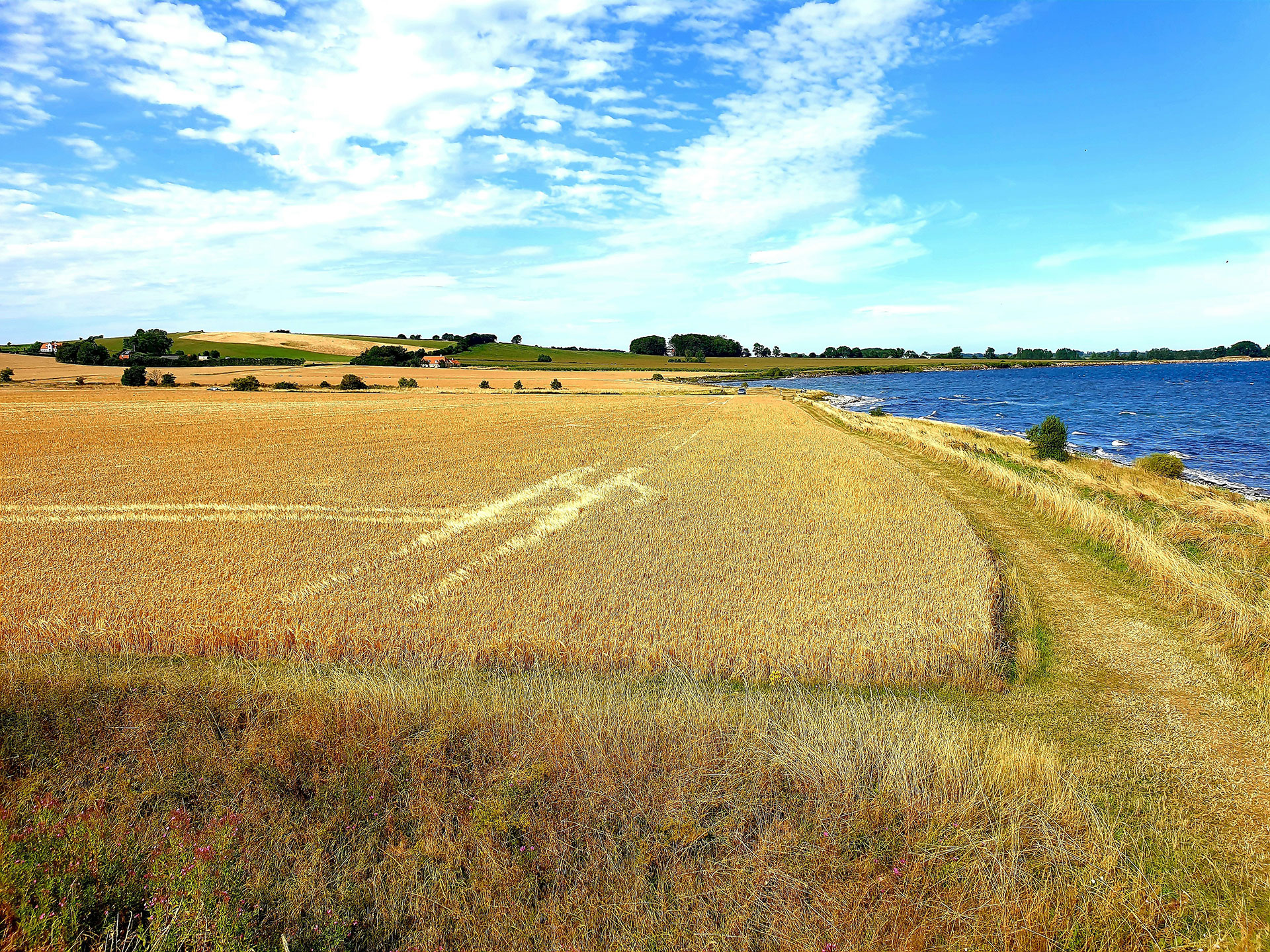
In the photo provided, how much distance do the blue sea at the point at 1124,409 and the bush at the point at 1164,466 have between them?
7.13ft

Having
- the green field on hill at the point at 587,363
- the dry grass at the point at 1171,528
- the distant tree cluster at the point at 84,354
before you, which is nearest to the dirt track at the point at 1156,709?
the dry grass at the point at 1171,528

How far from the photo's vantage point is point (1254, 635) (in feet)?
31.6

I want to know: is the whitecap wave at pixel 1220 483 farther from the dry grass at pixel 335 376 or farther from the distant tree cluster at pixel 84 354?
the distant tree cluster at pixel 84 354

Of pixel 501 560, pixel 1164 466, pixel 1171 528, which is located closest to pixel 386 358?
pixel 1164 466

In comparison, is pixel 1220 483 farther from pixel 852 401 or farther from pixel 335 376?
pixel 335 376

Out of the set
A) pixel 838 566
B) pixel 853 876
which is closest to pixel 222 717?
pixel 853 876

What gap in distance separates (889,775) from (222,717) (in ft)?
22.3

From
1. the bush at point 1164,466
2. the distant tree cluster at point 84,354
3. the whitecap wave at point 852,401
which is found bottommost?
the bush at point 1164,466

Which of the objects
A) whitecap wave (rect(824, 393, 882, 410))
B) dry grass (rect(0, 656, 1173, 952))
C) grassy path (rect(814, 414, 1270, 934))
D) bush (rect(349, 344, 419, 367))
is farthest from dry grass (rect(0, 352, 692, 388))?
grassy path (rect(814, 414, 1270, 934))

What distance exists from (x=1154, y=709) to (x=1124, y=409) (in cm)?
7459

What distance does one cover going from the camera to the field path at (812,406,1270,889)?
6355mm

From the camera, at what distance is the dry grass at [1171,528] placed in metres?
10.4

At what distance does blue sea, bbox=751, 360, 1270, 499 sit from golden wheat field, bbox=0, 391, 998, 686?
19.4m

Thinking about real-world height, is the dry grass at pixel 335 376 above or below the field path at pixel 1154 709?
above
